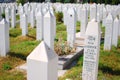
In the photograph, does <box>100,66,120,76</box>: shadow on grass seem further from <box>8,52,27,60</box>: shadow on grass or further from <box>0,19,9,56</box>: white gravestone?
<box>0,19,9,56</box>: white gravestone

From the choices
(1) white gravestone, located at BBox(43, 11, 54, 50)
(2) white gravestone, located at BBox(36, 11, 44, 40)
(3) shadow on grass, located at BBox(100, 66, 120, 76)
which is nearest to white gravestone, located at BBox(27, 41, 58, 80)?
(3) shadow on grass, located at BBox(100, 66, 120, 76)

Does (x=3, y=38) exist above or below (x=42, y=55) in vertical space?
below

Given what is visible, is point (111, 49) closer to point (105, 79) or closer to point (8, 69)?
point (105, 79)

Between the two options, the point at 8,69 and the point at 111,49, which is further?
the point at 111,49

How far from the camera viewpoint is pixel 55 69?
10.4 ft

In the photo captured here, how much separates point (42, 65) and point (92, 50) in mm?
3490

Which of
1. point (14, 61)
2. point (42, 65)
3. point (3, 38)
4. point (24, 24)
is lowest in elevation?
point (14, 61)

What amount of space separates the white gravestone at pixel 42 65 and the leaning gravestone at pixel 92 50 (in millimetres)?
3249

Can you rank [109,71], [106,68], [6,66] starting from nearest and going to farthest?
[109,71], [106,68], [6,66]

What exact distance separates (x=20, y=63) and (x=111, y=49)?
384 cm

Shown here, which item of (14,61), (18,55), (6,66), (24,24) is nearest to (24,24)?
(24,24)

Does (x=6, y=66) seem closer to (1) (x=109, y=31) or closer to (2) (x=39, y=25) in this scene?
(2) (x=39, y=25)

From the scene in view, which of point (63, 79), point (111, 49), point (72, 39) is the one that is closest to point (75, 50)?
point (72, 39)

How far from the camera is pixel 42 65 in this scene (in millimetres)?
3031
